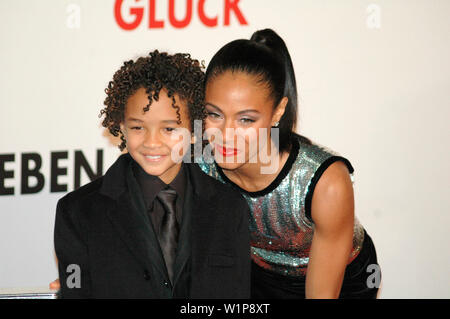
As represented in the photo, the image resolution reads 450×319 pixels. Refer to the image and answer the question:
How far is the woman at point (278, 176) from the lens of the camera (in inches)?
51.0

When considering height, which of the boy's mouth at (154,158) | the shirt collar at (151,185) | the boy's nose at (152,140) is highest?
the boy's nose at (152,140)

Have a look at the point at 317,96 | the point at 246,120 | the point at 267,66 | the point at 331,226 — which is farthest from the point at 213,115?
the point at 317,96

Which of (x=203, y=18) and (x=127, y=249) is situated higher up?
(x=203, y=18)

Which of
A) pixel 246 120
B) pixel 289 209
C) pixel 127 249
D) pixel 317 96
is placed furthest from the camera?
pixel 317 96

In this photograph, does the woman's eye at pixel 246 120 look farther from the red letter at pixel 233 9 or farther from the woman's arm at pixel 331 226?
the red letter at pixel 233 9

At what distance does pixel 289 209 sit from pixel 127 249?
1.53 ft

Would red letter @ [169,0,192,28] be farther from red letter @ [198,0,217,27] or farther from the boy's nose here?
the boy's nose

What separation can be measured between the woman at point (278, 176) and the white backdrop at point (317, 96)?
0.48 m

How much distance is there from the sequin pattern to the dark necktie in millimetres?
301

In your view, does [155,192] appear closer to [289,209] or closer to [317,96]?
[289,209]

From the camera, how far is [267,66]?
4.43 feet

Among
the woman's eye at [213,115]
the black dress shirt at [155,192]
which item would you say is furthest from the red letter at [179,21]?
the black dress shirt at [155,192]

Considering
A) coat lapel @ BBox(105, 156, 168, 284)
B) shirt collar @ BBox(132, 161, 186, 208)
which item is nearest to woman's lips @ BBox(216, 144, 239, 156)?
shirt collar @ BBox(132, 161, 186, 208)

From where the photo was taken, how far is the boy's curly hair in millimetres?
1200
